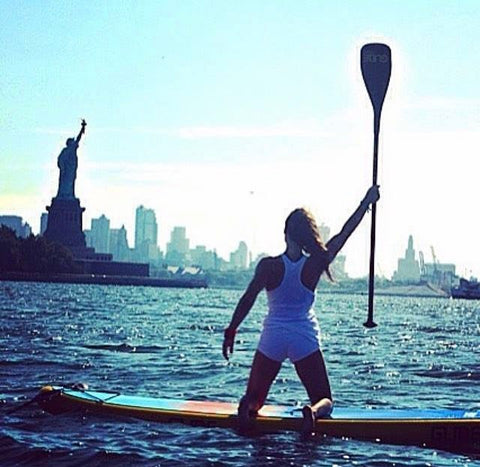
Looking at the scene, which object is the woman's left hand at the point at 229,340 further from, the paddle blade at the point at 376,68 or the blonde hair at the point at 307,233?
the paddle blade at the point at 376,68

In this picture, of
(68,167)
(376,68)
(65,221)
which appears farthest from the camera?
(65,221)

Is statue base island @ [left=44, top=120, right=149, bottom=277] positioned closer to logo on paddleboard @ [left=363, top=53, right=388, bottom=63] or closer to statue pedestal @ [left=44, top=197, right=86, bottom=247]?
statue pedestal @ [left=44, top=197, right=86, bottom=247]

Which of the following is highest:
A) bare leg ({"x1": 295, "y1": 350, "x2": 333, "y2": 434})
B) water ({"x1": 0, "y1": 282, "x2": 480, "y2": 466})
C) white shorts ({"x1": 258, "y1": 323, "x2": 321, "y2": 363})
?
white shorts ({"x1": 258, "y1": 323, "x2": 321, "y2": 363})

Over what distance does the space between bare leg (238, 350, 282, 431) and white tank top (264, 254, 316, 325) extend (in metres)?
0.37

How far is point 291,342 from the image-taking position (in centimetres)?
824

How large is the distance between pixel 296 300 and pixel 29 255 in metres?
122

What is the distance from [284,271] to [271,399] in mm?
4743

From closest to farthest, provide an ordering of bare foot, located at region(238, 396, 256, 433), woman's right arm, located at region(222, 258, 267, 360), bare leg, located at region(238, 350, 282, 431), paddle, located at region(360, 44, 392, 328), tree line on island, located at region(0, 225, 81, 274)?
1. woman's right arm, located at region(222, 258, 267, 360)
2. bare leg, located at region(238, 350, 282, 431)
3. bare foot, located at region(238, 396, 256, 433)
4. paddle, located at region(360, 44, 392, 328)
5. tree line on island, located at region(0, 225, 81, 274)

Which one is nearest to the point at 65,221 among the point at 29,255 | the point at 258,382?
the point at 29,255

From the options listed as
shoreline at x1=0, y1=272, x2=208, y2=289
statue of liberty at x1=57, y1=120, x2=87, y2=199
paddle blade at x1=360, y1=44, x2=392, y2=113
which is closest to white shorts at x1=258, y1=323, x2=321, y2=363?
paddle blade at x1=360, y1=44, x2=392, y2=113

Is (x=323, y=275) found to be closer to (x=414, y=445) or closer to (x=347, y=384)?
(x=414, y=445)

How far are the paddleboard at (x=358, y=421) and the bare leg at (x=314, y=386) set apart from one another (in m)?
0.24

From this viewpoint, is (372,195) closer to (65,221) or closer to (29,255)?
(29,255)

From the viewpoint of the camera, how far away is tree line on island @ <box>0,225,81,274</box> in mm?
125312
